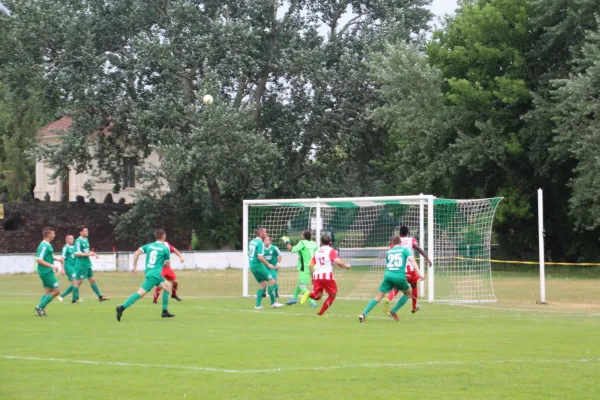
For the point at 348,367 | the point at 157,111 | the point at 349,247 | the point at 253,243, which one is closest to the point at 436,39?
the point at 157,111

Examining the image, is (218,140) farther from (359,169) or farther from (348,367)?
(348,367)

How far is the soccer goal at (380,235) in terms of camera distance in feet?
91.8

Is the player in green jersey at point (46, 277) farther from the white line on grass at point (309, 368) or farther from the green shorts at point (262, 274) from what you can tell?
the white line on grass at point (309, 368)

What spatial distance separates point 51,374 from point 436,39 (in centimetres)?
3838

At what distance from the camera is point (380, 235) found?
33312mm

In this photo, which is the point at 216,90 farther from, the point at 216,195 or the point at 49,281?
the point at 49,281

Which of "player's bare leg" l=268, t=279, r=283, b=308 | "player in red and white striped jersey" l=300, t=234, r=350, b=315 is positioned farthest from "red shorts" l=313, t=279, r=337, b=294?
Answer: "player's bare leg" l=268, t=279, r=283, b=308

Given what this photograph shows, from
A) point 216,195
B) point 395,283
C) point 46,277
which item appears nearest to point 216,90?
point 216,195

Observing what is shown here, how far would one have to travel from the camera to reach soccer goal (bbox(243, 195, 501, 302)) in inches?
1101

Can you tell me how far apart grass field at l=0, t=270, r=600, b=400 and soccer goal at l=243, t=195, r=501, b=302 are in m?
4.88

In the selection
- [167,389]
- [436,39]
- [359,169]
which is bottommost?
[167,389]

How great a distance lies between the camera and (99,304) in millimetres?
24016

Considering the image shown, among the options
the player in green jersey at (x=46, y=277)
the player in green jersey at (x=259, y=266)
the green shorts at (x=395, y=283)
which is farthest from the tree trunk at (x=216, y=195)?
the green shorts at (x=395, y=283)

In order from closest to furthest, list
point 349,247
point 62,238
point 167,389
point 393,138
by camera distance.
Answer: point 167,389 < point 349,247 < point 393,138 < point 62,238
